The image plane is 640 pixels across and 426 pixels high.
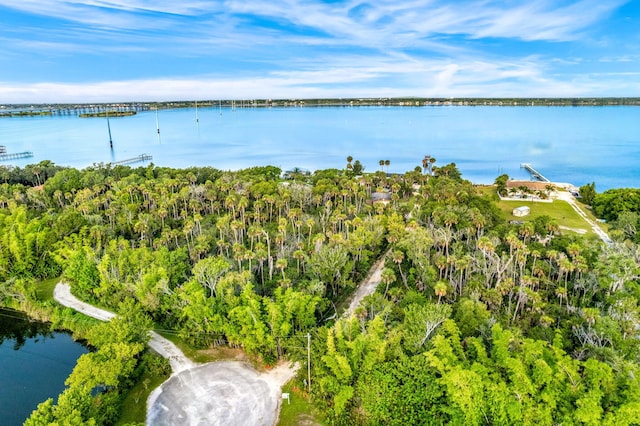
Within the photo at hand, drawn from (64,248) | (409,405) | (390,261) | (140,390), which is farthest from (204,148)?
(409,405)

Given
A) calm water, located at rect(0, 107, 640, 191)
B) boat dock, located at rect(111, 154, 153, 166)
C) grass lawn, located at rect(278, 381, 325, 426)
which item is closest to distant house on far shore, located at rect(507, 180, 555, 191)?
calm water, located at rect(0, 107, 640, 191)

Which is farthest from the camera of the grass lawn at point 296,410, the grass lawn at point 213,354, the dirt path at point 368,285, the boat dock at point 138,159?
the boat dock at point 138,159

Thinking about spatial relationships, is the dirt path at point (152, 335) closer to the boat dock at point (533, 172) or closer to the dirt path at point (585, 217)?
the dirt path at point (585, 217)

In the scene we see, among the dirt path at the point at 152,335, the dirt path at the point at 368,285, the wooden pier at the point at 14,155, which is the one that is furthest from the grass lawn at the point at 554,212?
the wooden pier at the point at 14,155

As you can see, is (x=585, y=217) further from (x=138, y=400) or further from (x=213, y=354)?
(x=138, y=400)

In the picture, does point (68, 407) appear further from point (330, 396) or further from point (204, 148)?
point (204, 148)

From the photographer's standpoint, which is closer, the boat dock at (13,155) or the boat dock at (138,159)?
the boat dock at (138,159)
